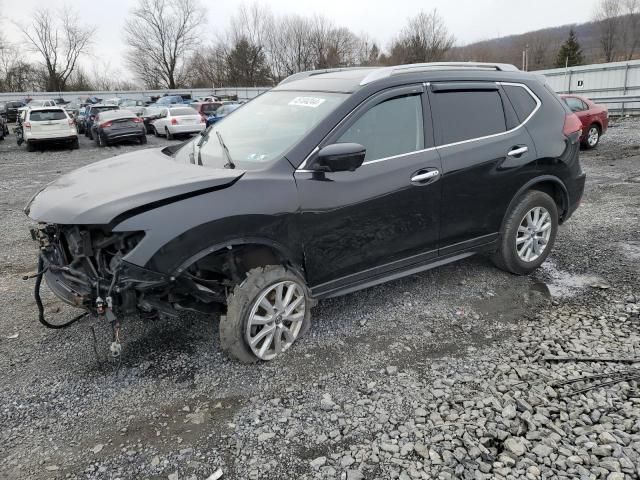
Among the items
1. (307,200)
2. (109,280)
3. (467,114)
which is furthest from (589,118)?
(109,280)

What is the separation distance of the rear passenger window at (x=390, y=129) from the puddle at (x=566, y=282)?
6.36 feet

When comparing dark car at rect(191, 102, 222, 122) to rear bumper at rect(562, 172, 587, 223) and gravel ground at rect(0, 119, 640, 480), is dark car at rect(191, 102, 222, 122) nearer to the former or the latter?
gravel ground at rect(0, 119, 640, 480)

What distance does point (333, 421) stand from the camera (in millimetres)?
2807

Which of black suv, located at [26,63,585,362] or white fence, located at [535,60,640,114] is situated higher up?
white fence, located at [535,60,640,114]

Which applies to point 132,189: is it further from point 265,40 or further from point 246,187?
point 265,40

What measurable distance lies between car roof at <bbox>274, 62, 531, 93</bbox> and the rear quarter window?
55.1 feet

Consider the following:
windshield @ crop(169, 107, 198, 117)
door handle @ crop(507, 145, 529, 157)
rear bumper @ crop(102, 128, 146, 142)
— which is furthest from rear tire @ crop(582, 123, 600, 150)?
rear bumper @ crop(102, 128, 146, 142)

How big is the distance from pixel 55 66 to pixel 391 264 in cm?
7278

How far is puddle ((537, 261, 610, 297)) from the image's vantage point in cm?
440

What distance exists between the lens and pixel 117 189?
3.09 meters

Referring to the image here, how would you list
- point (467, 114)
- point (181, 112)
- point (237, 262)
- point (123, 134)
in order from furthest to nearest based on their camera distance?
1. point (181, 112)
2. point (123, 134)
3. point (467, 114)
4. point (237, 262)

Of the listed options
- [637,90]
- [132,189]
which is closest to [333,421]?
[132,189]

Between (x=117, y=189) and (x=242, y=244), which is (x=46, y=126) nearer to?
(x=117, y=189)

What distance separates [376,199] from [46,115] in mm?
18447
